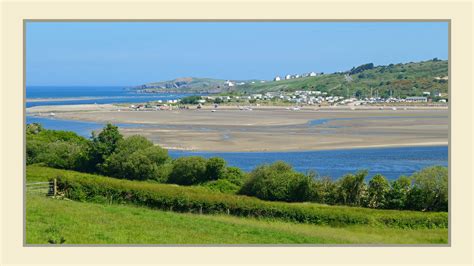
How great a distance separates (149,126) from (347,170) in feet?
90.8

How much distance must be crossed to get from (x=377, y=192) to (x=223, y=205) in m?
4.34

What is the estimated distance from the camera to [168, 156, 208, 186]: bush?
67.8 ft

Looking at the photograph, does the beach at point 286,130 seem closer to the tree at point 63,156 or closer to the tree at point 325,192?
the tree at point 63,156

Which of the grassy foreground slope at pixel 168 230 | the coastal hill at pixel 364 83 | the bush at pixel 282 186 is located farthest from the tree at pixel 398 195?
the coastal hill at pixel 364 83

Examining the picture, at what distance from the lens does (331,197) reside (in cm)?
1712

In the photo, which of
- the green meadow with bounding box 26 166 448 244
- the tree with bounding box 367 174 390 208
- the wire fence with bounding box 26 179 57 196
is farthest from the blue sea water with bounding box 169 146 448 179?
the wire fence with bounding box 26 179 57 196

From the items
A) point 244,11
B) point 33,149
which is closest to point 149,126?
point 33,149

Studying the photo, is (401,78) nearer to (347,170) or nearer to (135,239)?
(347,170)

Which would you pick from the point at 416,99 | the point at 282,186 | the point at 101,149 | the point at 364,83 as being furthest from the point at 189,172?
the point at 364,83

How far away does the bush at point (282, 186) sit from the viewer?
17188mm

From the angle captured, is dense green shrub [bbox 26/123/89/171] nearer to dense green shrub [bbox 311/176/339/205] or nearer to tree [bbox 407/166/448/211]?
dense green shrub [bbox 311/176/339/205]

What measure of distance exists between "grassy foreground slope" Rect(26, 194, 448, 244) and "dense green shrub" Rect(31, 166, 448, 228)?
18.6 inches

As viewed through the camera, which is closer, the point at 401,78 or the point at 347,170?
the point at 347,170

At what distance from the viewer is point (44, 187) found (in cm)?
1608
